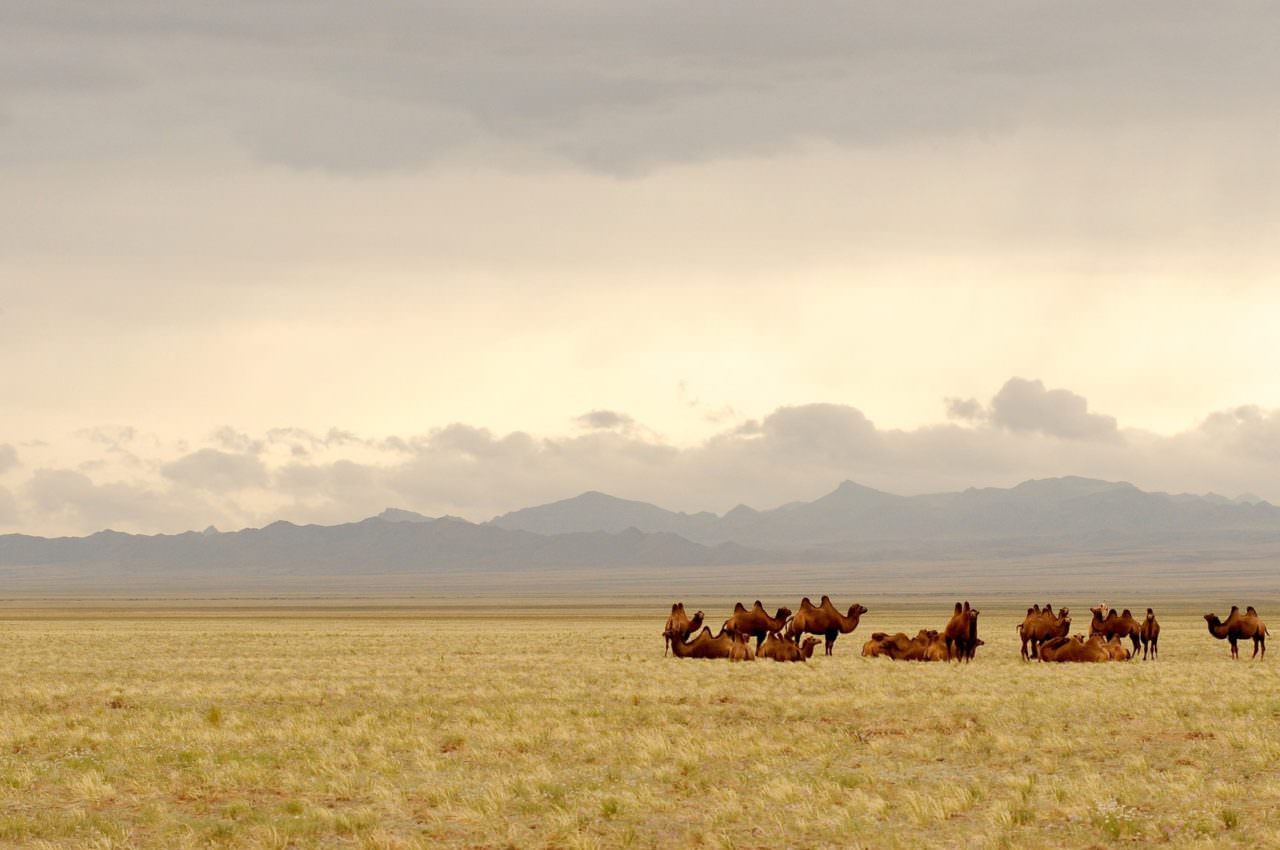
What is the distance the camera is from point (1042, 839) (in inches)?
577

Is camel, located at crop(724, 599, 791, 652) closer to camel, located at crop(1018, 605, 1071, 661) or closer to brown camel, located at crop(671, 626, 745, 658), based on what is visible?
brown camel, located at crop(671, 626, 745, 658)

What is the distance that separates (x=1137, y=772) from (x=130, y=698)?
61.6 ft

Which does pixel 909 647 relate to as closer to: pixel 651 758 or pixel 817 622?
pixel 817 622

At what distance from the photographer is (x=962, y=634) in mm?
34938

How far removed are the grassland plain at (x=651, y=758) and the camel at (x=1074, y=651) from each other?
173 centimetres

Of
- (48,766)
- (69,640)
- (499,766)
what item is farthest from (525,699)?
(69,640)

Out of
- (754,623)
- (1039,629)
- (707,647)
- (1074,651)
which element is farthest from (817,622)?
(1074,651)

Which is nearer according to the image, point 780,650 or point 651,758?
point 651,758

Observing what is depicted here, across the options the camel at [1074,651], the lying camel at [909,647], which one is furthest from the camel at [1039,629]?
the lying camel at [909,647]

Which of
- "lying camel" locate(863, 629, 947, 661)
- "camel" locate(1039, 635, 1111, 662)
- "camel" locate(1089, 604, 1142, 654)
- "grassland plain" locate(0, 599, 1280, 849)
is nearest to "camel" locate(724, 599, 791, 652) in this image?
"lying camel" locate(863, 629, 947, 661)

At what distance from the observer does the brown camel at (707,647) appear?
36.9 metres

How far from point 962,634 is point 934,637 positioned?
135cm

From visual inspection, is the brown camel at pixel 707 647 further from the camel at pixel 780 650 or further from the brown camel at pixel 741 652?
the camel at pixel 780 650

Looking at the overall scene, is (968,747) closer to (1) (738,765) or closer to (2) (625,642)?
(1) (738,765)
